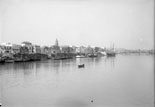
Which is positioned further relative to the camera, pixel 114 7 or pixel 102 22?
pixel 102 22

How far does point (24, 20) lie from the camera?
2.72m

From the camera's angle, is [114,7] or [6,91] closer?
[114,7]

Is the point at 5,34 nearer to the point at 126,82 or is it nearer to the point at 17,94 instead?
the point at 17,94

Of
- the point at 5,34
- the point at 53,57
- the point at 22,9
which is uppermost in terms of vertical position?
the point at 22,9

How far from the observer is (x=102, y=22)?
2.72 meters

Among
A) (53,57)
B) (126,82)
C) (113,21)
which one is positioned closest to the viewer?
(113,21)

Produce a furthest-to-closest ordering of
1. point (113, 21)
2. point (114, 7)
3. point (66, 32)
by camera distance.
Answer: point (66, 32) < point (113, 21) < point (114, 7)

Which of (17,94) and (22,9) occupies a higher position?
(22,9)

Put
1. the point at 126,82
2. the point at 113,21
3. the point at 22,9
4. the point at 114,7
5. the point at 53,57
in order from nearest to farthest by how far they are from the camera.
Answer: the point at 114,7
the point at 22,9
the point at 113,21
the point at 126,82
the point at 53,57

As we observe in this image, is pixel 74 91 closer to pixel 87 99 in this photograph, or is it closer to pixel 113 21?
pixel 87 99

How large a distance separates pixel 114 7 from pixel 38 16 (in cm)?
133

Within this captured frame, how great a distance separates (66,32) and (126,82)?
1.85 metres

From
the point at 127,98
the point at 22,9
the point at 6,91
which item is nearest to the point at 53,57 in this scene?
the point at 6,91

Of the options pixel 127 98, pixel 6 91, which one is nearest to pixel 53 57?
pixel 6 91
